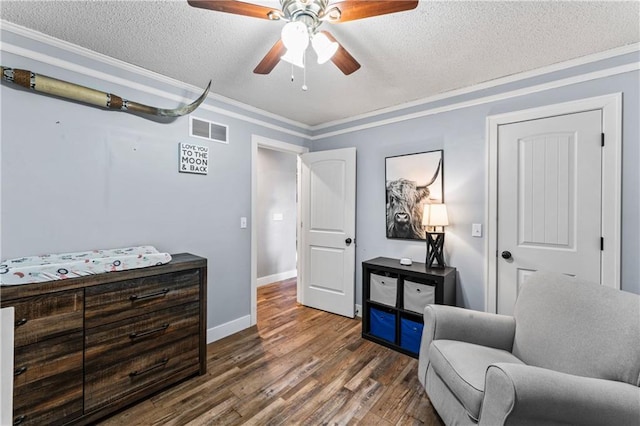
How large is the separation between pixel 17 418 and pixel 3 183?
4.33ft

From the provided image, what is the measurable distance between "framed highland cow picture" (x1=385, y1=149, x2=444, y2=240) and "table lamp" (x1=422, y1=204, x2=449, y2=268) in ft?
0.56

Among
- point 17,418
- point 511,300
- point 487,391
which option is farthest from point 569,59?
point 17,418

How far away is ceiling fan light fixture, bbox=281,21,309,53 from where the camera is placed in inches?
50.3

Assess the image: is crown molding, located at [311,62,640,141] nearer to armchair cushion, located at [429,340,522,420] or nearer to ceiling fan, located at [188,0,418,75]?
ceiling fan, located at [188,0,418,75]

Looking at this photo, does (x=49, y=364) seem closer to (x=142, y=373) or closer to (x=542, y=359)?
(x=142, y=373)

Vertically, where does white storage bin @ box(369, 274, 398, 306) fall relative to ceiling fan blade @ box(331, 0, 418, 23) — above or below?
below

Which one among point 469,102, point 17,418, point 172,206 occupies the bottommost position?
point 17,418

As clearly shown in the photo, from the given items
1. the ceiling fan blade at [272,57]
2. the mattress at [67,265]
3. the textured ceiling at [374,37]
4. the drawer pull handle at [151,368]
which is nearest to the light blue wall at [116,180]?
the mattress at [67,265]

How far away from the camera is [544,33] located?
5.74 feet

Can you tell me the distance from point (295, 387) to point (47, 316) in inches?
61.8

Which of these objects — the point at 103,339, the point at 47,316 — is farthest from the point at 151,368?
the point at 47,316

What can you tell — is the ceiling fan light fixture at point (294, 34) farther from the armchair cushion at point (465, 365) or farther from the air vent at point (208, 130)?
the armchair cushion at point (465, 365)

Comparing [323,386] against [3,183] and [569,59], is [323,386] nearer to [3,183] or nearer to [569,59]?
[3,183]

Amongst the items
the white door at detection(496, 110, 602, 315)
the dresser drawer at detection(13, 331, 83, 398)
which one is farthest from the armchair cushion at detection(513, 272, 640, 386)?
the dresser drawer at detection(13, 331, 83, 398)
